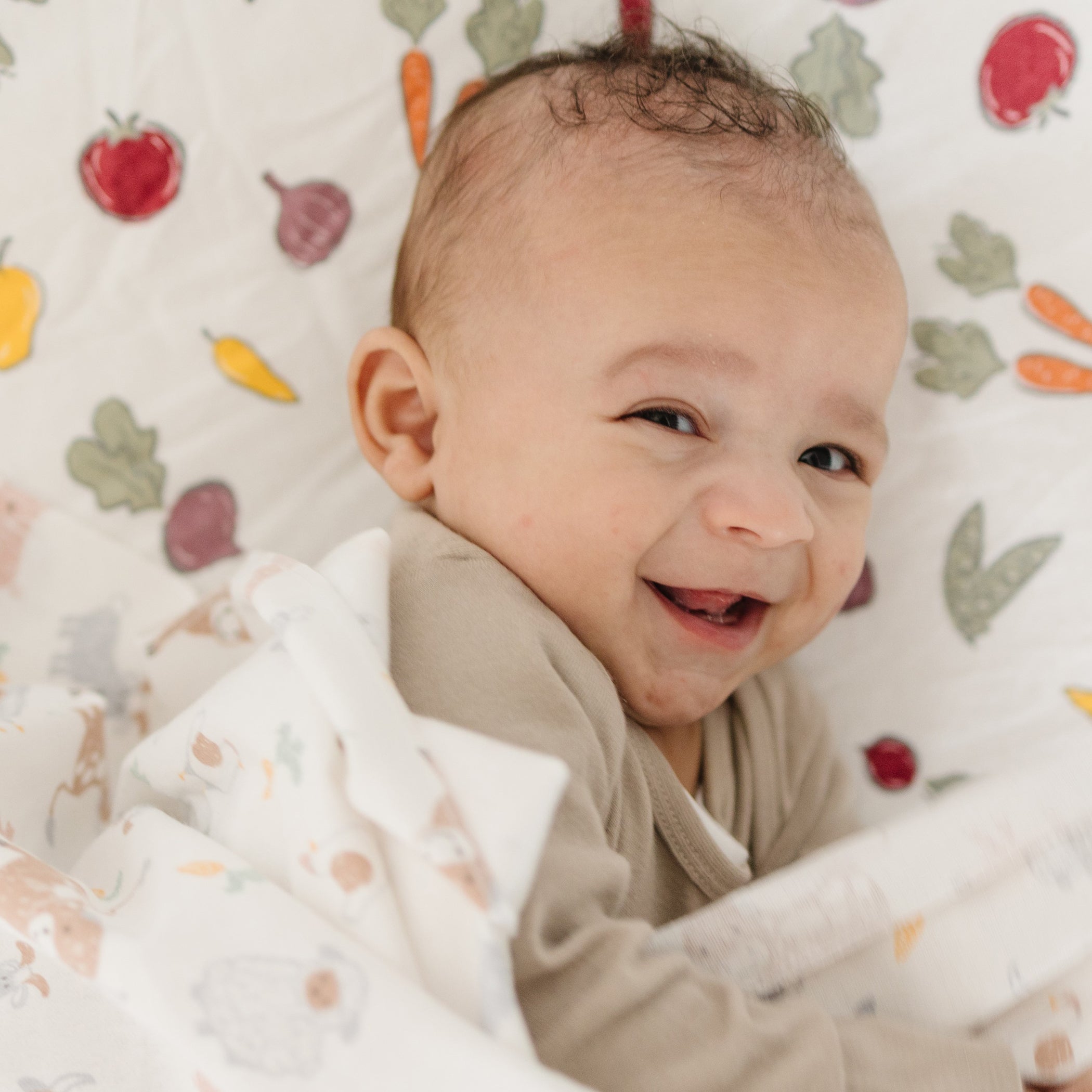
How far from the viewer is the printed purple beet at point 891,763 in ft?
4.11

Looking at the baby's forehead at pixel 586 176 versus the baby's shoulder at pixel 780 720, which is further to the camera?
the baby's shoulder at pixel 780 720

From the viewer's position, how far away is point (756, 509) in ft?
2.96

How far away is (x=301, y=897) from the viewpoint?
0.73 m

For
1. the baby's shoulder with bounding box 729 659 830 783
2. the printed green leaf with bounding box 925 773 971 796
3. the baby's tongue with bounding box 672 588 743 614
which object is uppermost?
the baby's tongue with bounding box 672 588 743 614

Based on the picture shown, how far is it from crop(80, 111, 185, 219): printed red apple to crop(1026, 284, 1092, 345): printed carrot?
97 cm

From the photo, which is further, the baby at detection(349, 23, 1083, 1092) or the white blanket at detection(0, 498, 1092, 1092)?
the baby at detection(349, 23, 1083, 1092)

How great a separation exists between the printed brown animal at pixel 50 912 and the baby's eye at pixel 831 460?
0.71 meters

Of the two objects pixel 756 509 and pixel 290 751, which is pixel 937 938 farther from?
pixel 290 751

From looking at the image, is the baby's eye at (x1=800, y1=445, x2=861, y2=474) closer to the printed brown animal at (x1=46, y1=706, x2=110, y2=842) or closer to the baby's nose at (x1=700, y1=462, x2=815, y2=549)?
the baby's nose at (x1=700, y1=462, x2=815, y2=549)

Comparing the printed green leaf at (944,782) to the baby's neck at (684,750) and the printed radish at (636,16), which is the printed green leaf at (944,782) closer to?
the baby's neck at (684,750)

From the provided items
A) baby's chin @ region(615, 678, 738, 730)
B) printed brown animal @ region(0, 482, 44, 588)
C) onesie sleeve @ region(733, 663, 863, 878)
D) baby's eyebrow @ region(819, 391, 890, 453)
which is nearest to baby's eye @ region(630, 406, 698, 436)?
baby's eyebrow @ region(819, 391, 890, 453)

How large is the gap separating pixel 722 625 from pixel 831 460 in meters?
0.20

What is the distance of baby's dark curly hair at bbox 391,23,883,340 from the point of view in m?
0.97

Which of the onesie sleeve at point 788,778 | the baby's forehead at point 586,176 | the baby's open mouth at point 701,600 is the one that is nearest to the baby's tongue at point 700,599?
the baby's open mouth at point 701,600
